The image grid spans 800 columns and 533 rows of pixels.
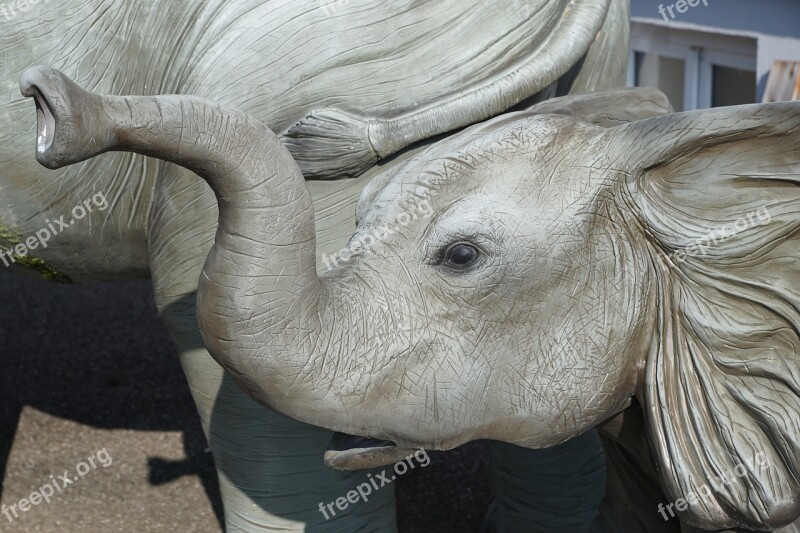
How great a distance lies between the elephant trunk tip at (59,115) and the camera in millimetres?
982

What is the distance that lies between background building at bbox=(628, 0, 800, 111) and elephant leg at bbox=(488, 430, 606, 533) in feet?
5.52

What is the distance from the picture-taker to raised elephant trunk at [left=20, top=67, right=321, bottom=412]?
1047mm

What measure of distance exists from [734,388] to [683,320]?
8cm

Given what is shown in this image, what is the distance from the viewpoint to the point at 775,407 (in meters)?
1.17

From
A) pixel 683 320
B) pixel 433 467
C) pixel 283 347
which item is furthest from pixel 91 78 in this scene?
pixel 433 467

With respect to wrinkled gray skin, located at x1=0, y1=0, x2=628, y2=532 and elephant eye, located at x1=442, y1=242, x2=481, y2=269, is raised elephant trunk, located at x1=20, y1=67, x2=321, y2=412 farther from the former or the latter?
wrinkled gray skin, located at x1=0, y1=0, x2=628, y2=532

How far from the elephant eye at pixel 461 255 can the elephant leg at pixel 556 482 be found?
860 mm

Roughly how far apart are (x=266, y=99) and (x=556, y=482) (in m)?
0.91
